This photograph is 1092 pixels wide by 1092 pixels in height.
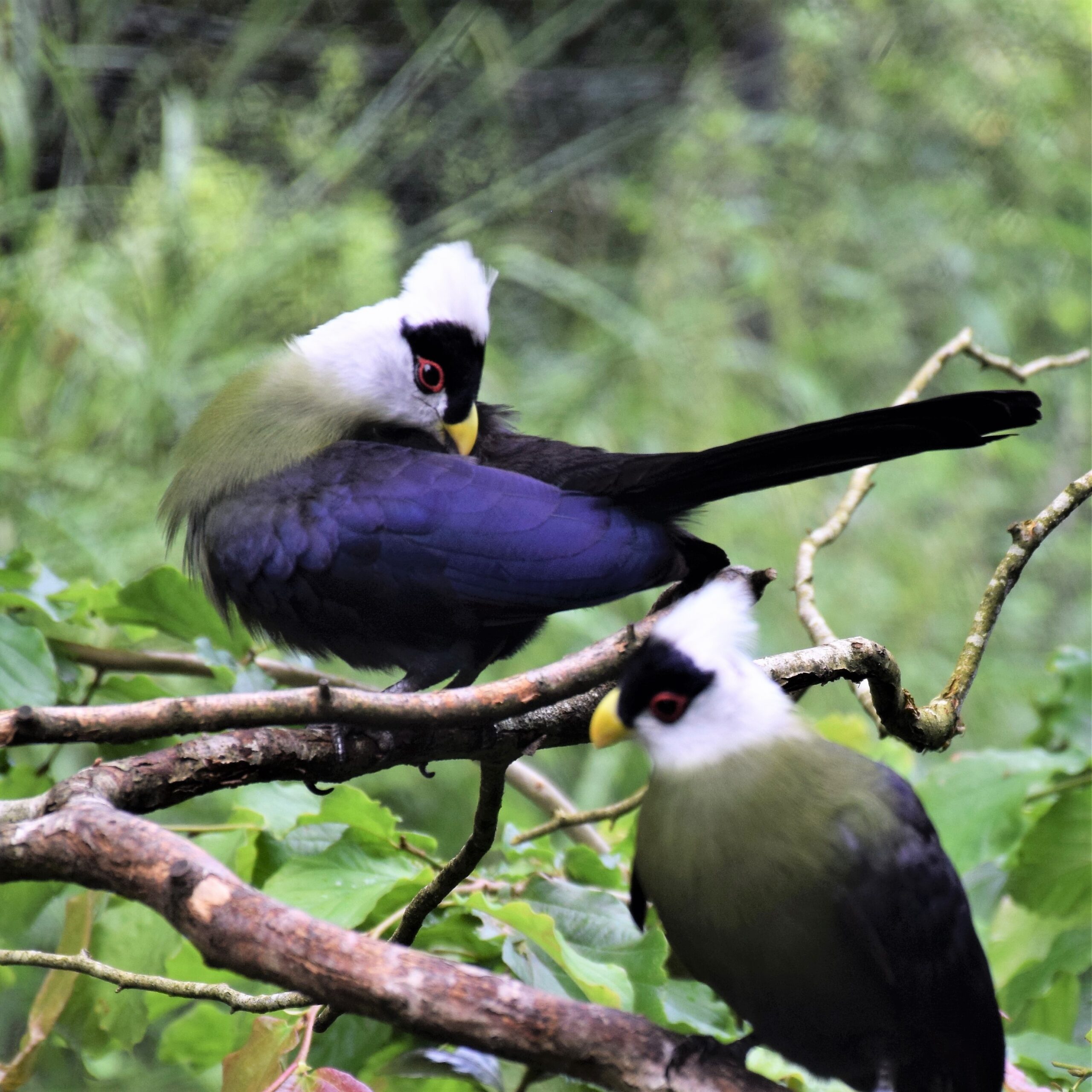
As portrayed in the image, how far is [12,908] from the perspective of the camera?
4.61 feet

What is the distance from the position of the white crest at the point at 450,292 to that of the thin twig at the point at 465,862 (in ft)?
2.86

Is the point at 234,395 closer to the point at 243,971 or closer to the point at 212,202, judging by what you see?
the point at 243,971

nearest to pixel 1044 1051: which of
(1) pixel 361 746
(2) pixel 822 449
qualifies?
(2) pixel 822 449

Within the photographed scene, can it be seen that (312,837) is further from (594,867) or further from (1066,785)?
(1066,785)

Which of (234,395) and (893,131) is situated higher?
(893,131)

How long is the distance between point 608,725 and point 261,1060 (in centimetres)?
43

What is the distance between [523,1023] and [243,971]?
7.0 inches

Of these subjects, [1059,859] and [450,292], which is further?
[450,292]

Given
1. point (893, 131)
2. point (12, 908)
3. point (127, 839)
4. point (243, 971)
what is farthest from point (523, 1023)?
point (893, 131)

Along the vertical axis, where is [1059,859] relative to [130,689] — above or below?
below

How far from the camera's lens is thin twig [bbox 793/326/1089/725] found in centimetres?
141

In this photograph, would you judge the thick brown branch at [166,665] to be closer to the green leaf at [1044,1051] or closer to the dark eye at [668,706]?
the dark eye at [668,706]

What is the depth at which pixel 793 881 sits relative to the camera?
90cm

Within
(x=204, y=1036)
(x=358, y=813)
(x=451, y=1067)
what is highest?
(x=358, y=813)
